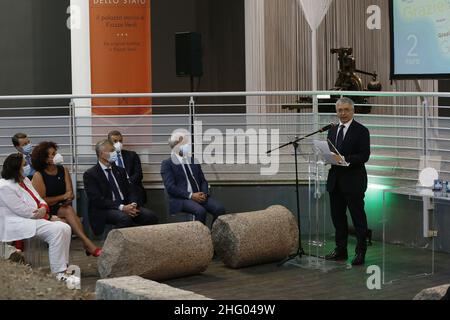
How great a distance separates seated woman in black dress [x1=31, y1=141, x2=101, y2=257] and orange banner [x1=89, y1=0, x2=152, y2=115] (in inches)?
119

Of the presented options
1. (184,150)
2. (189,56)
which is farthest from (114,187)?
(189,56)

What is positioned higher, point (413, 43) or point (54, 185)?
point (413, 43)

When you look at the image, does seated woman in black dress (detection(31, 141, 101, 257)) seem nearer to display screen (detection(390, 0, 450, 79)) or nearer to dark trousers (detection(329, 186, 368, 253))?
dark trousers (detection(329, 186, 368, 253))

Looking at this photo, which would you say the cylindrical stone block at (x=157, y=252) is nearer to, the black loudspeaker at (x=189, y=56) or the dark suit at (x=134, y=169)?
Answer: the dark suit at (x=134, y=169)

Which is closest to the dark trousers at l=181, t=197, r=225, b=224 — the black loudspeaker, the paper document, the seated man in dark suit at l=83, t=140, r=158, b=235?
the seated man in dark suit at l=83, t=140, r=158, b=235

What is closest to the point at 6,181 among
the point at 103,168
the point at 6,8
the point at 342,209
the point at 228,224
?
the point at 103,168

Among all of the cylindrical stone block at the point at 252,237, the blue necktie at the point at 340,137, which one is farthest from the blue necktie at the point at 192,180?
the blue necktie at the point at 340,137

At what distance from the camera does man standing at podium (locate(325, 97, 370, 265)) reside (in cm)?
873

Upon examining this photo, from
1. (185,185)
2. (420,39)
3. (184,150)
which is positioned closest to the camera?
(185,185)

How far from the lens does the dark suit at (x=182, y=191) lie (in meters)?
9.42

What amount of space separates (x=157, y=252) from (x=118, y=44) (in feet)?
16.0

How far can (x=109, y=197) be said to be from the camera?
30.6 ft

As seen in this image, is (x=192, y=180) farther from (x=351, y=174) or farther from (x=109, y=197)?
(x=351, y=174)

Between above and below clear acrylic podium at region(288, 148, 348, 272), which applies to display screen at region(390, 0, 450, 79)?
above
